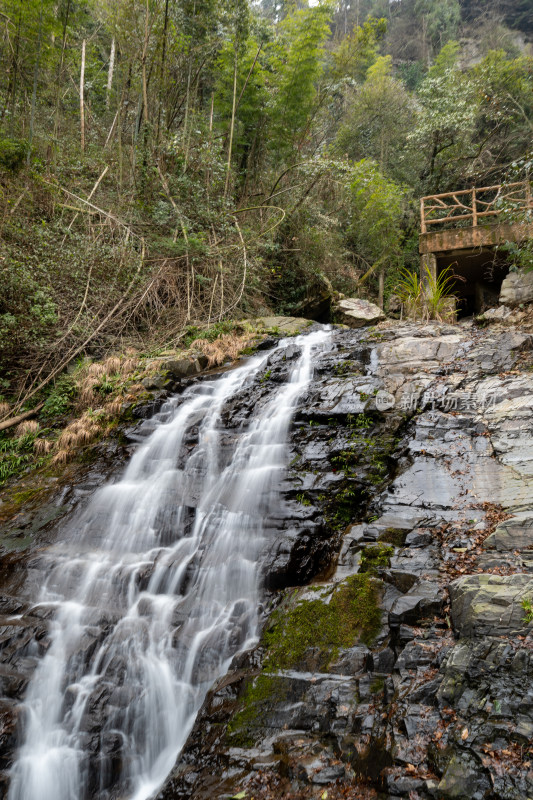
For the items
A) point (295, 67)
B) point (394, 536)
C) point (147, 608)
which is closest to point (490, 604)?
point (394, 536)

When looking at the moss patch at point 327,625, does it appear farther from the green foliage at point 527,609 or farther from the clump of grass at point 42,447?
the clump of grass at point 42,447

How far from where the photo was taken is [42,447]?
6.64 metres

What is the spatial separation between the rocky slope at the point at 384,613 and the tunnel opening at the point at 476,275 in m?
5.39

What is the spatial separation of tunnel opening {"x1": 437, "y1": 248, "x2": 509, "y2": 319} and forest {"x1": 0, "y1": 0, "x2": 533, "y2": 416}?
255cm

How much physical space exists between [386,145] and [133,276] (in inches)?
533

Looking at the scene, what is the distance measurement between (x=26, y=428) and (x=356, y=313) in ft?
25.9

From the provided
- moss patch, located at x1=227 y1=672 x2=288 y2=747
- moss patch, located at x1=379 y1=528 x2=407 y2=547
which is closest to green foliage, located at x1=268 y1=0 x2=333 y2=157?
moss patch, located at x1=379 y1=528 x2=407 y2=547

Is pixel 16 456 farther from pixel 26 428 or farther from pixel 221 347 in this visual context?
pixel 221 347

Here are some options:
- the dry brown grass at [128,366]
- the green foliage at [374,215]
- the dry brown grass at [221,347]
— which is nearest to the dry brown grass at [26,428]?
the dry brown grass at [128,366]

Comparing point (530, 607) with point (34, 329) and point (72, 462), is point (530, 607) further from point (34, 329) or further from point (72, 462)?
point (34, 329)

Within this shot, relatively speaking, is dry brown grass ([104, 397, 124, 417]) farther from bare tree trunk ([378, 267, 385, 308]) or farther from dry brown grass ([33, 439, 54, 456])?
bare tree trunk ([378, 267, 385, 308])

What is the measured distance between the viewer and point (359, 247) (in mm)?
14719

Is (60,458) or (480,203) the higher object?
(480,203)

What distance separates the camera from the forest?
8.43m
